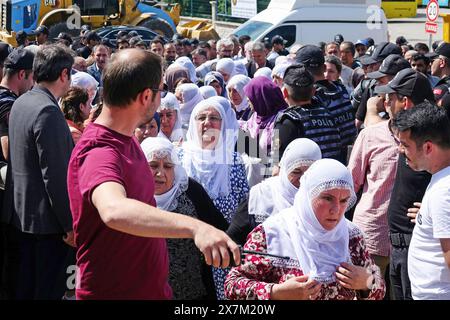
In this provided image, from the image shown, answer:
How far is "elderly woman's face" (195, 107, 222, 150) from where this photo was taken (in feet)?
18.0

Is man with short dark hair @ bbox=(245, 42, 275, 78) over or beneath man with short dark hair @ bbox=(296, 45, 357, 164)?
beneath

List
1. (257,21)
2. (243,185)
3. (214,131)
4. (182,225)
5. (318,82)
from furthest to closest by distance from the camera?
(257,21)
(318,82)
(214,131)
(243,185)
(182,225)

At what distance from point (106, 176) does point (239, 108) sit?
216 inches

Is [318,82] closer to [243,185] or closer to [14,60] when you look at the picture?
[243,185]

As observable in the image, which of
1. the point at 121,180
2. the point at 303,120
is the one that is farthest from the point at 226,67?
the point at 121,180

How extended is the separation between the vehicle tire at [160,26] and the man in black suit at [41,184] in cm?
2123

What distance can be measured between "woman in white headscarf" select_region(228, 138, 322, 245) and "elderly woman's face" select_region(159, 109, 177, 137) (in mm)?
2503

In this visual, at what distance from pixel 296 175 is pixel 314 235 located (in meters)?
0.91

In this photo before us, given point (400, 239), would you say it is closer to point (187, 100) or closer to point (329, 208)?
point (329, 208)

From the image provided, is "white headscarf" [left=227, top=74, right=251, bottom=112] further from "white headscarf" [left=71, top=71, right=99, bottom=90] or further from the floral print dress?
the floral print dress

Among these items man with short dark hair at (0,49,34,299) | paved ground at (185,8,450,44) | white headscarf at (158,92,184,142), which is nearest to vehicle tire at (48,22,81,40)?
paved ground at (185,8,450,44)

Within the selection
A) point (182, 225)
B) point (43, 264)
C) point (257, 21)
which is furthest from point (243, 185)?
point (257, 21)

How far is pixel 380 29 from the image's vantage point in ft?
63.3

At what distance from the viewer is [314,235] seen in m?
3.36
